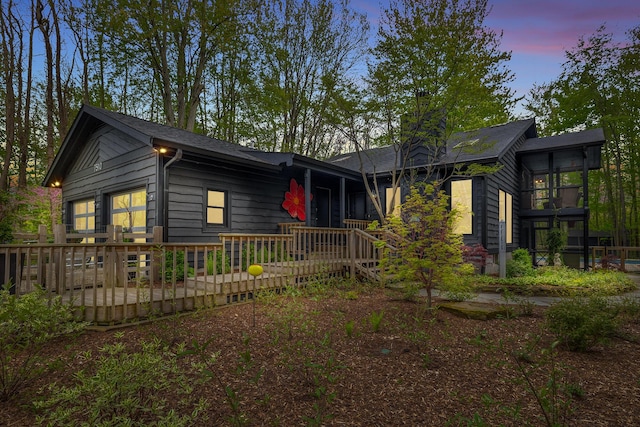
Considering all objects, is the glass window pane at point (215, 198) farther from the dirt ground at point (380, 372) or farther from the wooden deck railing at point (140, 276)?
the dirt ground at point (380, 372)

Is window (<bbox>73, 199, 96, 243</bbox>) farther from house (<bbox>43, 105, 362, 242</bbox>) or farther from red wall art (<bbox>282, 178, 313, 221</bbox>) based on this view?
red wall art (<bbox>282, 178, 313, 221</bbox>)

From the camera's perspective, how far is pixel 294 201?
11.4m

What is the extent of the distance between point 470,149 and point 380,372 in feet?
29.1

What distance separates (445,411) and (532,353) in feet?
5.29

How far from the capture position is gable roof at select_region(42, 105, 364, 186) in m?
7.91

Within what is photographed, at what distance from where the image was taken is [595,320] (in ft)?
11.2

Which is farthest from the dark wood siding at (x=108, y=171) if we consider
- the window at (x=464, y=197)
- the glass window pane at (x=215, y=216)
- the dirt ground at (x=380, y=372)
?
the window at (x=464, y=197)

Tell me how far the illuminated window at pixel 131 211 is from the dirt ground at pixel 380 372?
17.3 ft

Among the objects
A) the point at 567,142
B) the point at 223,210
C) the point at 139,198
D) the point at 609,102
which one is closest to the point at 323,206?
the point at 223,210

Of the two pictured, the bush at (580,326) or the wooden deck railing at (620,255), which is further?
the wooden deck railing at (620,255)

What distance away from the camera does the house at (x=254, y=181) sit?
8.38 meters

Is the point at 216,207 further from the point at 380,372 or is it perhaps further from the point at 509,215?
the point at 509,215

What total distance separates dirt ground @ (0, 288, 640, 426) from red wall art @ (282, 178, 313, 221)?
650 cm

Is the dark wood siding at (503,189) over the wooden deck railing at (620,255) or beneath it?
over
